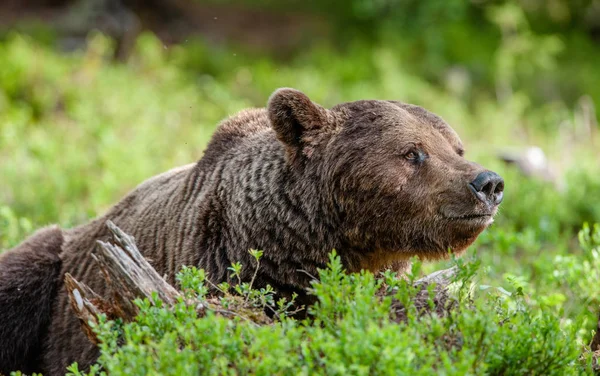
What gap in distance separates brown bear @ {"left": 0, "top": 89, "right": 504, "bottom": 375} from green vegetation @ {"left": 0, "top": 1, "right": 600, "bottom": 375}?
0.43 m

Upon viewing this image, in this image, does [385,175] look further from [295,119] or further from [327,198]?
[295,119]

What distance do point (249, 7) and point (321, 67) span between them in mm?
5415

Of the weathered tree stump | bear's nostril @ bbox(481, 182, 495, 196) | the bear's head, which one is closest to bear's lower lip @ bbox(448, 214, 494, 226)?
the bear's head

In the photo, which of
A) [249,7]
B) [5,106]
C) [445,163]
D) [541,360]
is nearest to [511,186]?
[445,163]

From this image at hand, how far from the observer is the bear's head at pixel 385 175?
481 cm

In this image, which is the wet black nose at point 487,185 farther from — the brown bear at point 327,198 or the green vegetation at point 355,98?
the green vegetation at point 355,98

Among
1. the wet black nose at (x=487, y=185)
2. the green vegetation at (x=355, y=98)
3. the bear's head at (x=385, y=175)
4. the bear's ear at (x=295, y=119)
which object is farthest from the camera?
the bear's ear at (x=295, y=119)

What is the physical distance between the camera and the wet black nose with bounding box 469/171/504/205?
4.61 meters

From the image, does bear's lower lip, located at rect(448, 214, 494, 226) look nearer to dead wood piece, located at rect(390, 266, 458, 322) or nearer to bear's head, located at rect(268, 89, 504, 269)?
bear's head, located at rect(268, 89, 504, 269)

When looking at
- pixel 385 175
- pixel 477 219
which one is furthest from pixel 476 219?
pixel 385 175

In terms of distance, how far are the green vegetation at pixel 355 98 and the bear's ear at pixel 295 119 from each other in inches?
39.4

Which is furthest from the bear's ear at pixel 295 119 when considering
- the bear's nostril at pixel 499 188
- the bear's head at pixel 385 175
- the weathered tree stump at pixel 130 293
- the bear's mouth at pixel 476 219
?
the weathered tree stump at pixel 130 293

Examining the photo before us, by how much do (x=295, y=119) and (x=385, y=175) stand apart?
24.8 inches

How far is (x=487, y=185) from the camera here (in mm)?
4625
